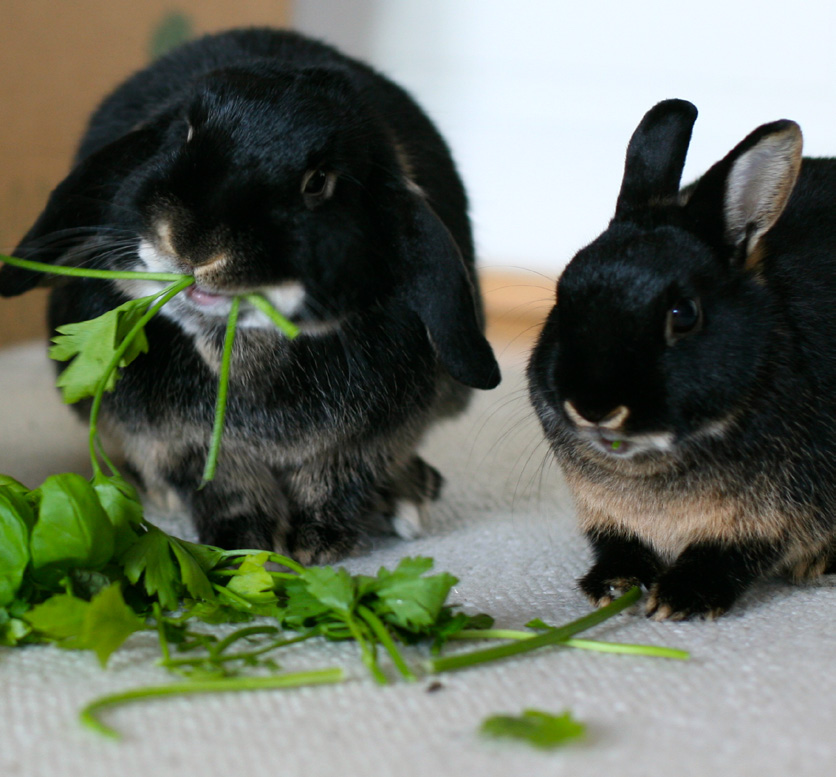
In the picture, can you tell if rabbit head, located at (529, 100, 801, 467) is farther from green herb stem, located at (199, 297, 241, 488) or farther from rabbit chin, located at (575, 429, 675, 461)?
green herb stem, located at (199, 297, 241, 488)

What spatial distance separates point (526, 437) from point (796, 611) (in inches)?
38.7

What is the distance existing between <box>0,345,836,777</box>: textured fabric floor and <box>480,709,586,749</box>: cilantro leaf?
1 cm

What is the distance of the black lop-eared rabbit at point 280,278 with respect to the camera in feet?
3.84

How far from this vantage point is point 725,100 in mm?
3184

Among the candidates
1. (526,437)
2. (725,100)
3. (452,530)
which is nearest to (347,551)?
(452,530)

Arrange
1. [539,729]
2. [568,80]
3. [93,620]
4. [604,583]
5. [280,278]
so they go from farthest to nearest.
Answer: [568,80] < [604,583] < [280,278] < [93,620] < [539,729]

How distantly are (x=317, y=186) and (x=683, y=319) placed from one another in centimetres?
43

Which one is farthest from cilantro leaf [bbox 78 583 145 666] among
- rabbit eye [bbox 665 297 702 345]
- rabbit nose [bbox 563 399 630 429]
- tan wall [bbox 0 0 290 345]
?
tan wall [bbox 0 0 290 345]

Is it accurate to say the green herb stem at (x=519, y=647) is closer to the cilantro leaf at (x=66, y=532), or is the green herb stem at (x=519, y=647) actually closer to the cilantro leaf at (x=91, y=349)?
the cilantro leaf at (x=66, y=532)

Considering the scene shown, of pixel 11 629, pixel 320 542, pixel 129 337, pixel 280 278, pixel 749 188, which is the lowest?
pixel 320 542

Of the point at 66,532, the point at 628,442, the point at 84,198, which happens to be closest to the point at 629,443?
the point at 628,442

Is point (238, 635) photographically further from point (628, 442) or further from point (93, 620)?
point (628, 442)

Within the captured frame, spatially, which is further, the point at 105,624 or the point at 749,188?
the point at 749,188

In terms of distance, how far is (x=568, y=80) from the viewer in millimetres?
3336
